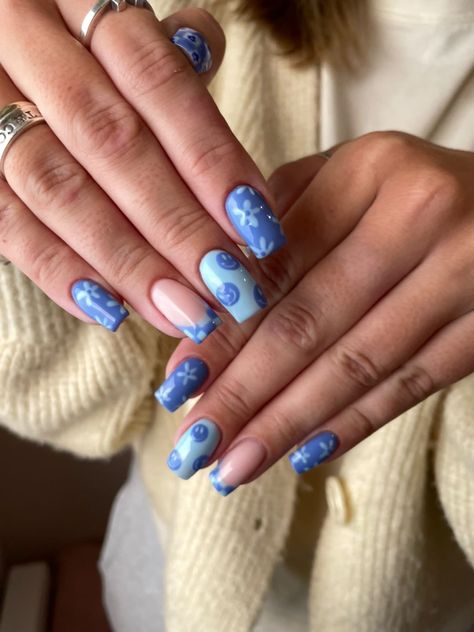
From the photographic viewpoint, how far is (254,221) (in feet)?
1.09

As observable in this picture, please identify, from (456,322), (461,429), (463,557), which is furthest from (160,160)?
(463,557)

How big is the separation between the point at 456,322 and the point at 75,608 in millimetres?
982

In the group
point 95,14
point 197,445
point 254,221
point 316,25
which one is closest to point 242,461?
point 197,445

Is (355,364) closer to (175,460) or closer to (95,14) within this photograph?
(175,460)

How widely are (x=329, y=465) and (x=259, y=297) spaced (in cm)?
29

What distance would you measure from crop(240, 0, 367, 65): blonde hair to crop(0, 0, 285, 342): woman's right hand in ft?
0.71

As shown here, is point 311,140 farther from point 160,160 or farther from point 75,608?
point 75,608

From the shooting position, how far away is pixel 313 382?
38 cm

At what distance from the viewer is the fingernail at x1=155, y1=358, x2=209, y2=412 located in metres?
0.37

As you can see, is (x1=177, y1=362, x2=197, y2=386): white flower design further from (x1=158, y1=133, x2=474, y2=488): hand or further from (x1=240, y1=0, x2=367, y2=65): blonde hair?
(x1=240, y1=0, x2=367, y2=65): blonde hair

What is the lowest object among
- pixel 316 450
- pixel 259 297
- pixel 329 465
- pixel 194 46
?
pixel 329 465

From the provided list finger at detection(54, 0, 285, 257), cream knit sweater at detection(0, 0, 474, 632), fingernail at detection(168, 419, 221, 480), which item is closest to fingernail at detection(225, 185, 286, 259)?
finger at detection(54, 0, 285, 257)

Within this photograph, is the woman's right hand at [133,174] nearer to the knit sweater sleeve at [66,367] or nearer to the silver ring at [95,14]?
the silver ring at [95,14]

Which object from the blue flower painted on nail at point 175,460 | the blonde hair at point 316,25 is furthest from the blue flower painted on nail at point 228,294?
the blonde hair at point 316,25
